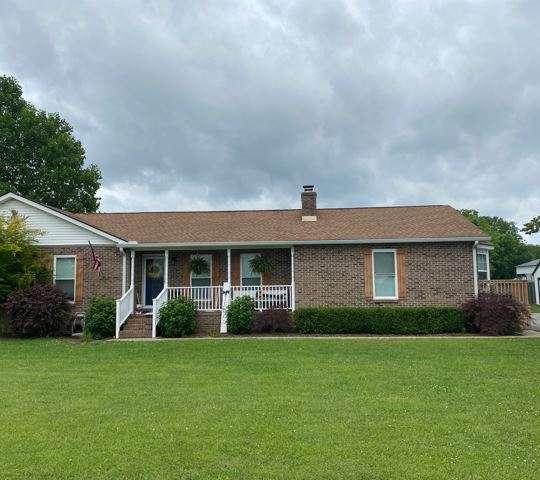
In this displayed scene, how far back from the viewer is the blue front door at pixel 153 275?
19.4 meters

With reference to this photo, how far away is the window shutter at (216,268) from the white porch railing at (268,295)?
131 cm

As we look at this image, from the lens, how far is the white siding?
59.2ft

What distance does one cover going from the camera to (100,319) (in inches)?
642

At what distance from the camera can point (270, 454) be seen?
16.5 feet

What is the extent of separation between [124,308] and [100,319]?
3.21ft

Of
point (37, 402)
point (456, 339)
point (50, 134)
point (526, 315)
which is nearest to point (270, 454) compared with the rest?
point (37, 402)

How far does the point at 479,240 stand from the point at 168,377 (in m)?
11.9

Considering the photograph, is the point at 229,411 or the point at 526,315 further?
the point at 526,315

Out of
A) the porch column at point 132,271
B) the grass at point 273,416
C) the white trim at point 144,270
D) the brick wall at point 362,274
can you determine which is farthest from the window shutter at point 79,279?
the brick wall at point 362,274

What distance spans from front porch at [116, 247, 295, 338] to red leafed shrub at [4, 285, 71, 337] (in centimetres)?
193

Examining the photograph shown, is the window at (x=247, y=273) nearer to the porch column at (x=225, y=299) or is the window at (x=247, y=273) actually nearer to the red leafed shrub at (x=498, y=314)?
the porch column at (x=225, y=299)

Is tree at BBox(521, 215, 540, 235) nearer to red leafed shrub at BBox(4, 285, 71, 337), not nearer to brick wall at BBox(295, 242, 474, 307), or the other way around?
brick wall at BBox(295, 242, 474, 307)

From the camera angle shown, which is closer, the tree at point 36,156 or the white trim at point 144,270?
the white trim at point 144,270

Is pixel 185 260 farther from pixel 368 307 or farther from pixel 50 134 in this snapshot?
pixel 50 134
